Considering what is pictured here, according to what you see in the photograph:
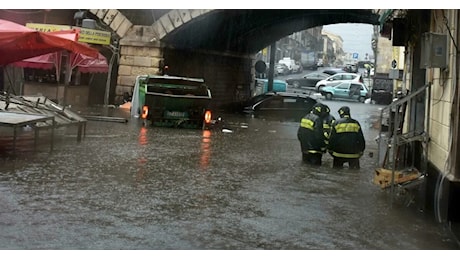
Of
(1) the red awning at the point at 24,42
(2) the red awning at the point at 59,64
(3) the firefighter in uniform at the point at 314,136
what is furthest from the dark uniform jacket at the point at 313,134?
(2) the red awning at the point at 59,64

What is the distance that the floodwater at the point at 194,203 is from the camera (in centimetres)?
537

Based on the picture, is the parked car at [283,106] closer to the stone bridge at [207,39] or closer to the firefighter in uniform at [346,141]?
the stone bridge at [207,39]

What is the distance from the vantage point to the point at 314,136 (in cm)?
1035

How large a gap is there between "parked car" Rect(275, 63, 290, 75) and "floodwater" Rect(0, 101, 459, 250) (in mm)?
37874

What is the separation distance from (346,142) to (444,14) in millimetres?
3858

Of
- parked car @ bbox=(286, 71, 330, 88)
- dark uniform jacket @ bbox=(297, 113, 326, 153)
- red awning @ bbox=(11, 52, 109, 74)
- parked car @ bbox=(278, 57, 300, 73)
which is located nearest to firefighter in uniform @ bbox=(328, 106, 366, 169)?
dark uniform jacket @ bbox=(297, 113, 326, 153)

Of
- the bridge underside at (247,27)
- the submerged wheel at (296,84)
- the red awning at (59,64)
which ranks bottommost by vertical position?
the red awning at (59,64)

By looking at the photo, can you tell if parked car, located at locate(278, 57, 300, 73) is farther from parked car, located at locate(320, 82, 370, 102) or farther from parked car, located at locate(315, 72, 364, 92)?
parked car, located at locate(320, 82, 370, 102)

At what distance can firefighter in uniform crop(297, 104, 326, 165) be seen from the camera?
1028cm

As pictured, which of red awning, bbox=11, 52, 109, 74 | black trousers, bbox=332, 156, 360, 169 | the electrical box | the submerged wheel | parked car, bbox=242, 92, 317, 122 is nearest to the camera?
the electrical box

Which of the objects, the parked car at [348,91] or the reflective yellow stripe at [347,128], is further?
the parked car at [348,91]

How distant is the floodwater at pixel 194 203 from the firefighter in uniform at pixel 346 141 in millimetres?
247

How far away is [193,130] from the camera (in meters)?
15.8
